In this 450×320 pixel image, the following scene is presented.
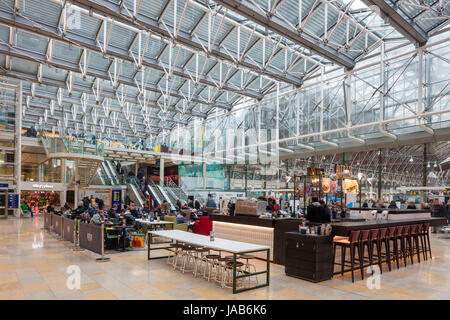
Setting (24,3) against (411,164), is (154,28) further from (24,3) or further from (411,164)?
(411,164)

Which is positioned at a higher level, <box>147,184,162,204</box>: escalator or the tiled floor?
<box>147,184,162,204</box>: escalator

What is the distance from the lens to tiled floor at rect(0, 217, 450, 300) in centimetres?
559

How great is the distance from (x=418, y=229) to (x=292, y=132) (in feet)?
37.9

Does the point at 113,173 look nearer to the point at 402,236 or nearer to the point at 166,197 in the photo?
the point at 166,197

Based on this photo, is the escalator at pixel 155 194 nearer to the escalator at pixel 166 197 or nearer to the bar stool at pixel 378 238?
the escalator at pixel 166 197

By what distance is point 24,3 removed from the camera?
13719 millimetres

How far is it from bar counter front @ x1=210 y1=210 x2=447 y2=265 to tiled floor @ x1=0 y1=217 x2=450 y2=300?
0.65 meters

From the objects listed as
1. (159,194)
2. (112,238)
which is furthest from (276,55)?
(159,194)

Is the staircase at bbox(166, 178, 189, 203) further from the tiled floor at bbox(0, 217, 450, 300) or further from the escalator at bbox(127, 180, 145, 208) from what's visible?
the tiled floor at bbox(0, 217, 450, 300)

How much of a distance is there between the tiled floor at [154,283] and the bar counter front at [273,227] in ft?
2.12

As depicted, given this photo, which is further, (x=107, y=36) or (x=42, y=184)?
(x=42, y=184)

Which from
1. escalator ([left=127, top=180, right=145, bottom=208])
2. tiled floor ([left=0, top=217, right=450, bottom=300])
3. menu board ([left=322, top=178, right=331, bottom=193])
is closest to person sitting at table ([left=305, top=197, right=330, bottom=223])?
tiled floor ([left=0, top=217, right=450, bottom=300])

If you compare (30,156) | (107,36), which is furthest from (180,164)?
(107,36)
